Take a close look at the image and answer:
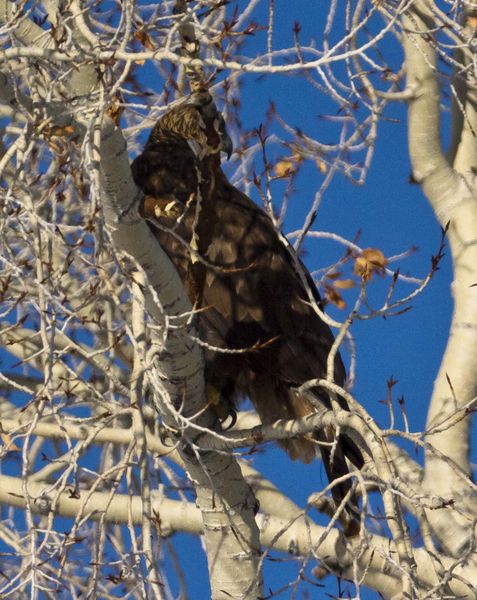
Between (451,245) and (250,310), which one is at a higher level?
(451,245)

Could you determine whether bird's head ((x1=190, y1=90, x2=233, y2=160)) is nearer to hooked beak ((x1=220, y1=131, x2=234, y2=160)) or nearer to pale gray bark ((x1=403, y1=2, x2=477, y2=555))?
hooked beak ((x1=220, y1=131, x2=234, y2=160))

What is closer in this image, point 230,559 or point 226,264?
point 230,559

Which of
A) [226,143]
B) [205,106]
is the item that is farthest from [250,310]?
[205,106]

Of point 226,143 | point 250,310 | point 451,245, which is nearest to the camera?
point 226,143

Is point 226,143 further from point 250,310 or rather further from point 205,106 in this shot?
point 205,106

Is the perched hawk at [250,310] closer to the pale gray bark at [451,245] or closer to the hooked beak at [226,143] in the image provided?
the hooked beak at [226,143]

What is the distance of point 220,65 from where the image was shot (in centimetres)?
243

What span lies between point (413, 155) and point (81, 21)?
9.61 feet

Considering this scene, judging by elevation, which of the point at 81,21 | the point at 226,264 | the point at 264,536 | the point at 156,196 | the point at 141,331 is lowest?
the point at 264,536

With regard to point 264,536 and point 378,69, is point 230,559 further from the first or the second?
point 378,69

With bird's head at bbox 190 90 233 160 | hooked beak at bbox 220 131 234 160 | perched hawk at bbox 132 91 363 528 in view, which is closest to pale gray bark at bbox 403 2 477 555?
perched hawk at bbox 132 91 363 528

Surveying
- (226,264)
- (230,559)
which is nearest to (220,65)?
(226,264)

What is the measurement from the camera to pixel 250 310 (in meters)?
4.25

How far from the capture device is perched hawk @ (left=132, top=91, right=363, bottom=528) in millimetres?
4176
